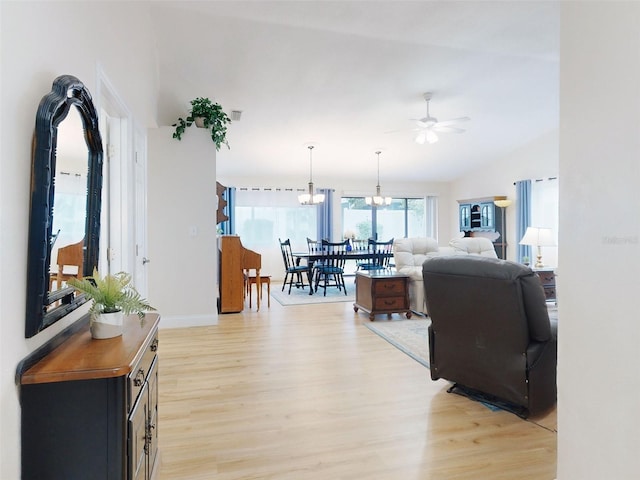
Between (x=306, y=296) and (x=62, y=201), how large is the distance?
5.15 m

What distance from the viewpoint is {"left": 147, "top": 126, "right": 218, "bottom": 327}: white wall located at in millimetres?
4328

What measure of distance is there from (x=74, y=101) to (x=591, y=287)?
1994 mm

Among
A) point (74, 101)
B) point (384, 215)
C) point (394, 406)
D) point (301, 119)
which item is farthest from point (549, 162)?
point (74, 101)

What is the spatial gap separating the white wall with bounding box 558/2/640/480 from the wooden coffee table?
10.5 feet

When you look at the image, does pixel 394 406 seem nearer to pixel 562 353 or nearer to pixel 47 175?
pixel 562 353

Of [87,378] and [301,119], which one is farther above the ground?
[301,119]

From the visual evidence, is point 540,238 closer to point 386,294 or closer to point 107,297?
point 386,294

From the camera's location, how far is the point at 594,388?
4.45ft

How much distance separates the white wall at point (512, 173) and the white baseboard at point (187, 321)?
5.86m

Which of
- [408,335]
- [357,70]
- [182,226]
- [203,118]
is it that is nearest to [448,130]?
[357,70]

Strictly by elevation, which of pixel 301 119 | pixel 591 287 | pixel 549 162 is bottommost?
pixel 591 287

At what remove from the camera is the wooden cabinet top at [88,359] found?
1.08 metres

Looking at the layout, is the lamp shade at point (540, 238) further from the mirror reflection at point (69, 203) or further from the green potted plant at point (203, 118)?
the mirror reflection at point (69, 203)

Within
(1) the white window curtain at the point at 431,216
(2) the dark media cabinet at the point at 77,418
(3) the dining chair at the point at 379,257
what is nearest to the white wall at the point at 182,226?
(3) the dining chair at the point at 379,257
